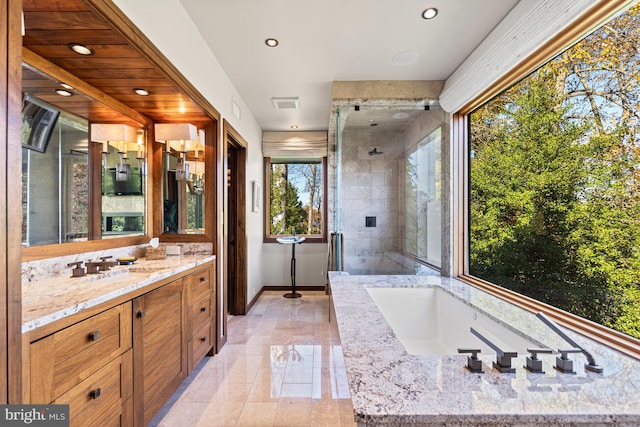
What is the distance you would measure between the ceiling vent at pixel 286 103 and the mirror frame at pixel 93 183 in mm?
1466

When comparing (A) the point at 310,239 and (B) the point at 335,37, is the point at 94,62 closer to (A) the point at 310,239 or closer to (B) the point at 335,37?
(B) the point at 335,37

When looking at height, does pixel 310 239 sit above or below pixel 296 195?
below

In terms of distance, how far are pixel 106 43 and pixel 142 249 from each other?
1595 mm

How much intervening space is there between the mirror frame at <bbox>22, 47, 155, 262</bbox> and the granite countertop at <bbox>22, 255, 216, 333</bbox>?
6.9 inches

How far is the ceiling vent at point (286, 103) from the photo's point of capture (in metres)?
3.52

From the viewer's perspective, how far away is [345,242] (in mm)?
3340

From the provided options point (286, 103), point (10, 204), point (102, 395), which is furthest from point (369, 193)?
point (10, 204)

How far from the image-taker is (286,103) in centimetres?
363

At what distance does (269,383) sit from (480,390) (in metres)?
1.72

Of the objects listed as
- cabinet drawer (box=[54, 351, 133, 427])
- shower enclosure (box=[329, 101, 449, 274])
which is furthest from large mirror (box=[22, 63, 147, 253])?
shower enclosure (box=[329, 101, 449, 274])

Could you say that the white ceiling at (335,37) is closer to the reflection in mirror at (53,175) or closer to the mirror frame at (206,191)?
the mirror frame at (206,191)

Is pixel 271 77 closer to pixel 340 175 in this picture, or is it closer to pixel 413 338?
pixel 340 175

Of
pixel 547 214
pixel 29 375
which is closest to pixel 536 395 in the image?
pixel 547 214

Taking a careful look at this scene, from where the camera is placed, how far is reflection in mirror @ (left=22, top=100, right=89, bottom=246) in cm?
154
